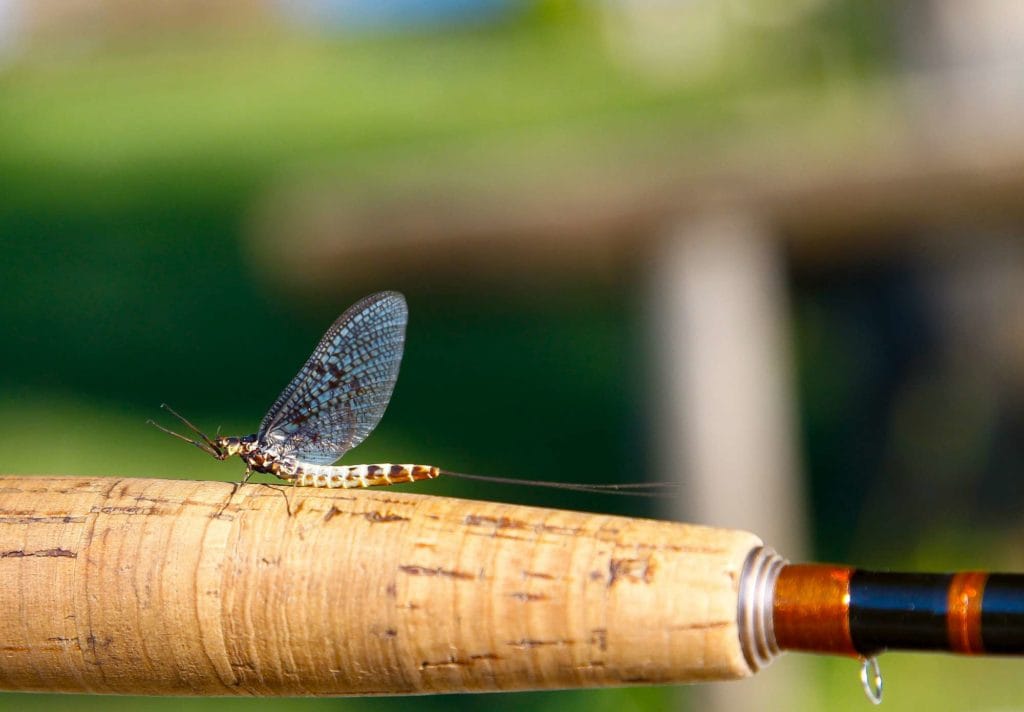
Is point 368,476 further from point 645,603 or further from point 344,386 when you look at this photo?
point 645,603

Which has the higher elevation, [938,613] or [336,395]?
[336,395]

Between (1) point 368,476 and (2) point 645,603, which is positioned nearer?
(2) point 645,603

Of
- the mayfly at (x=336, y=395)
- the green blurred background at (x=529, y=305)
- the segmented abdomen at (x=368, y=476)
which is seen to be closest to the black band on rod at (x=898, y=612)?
the segmented abdomen at (x=368, y=476)

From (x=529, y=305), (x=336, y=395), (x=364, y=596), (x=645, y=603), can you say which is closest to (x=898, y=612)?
(x=645, y=603)

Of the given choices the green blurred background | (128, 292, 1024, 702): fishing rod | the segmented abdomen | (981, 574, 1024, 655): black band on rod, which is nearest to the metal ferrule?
(128, 292, 1024, 702): fishing rod

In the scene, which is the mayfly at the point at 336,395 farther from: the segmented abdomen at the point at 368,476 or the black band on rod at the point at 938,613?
the black band on rod at the point at 938,613

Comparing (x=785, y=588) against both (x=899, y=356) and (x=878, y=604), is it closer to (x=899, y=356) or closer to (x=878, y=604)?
(x=878, y=604)

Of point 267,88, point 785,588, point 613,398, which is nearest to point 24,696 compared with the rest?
point 613,398

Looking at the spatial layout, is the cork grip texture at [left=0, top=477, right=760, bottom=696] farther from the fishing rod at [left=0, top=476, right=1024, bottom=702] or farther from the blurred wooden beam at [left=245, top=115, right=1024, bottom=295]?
the blurred wooden beam at [left=245, top=115, right=1024, bottom=295]
